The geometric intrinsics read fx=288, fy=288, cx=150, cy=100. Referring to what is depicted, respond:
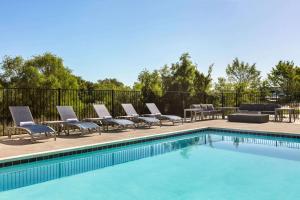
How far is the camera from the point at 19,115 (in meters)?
Answer: 7.95

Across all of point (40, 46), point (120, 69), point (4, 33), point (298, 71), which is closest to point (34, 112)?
point (4, 33)

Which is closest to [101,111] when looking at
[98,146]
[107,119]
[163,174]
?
[107,119]

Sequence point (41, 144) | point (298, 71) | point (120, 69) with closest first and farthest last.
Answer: point (41, 144) < point (120, 69) < point (298, 71)

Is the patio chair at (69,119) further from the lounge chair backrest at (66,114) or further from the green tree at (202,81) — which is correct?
the green tree at (202,81)

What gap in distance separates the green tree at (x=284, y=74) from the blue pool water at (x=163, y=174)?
30.1 metres

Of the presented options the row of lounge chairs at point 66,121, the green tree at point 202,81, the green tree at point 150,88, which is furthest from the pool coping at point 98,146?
the green tree at point 202,81

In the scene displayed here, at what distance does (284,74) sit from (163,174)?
36.3 meters

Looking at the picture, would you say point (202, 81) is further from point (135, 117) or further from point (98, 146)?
point (98, 146)

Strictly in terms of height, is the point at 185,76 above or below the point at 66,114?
above

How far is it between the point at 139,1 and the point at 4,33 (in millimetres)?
10455

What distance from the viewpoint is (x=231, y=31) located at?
17.7 meters

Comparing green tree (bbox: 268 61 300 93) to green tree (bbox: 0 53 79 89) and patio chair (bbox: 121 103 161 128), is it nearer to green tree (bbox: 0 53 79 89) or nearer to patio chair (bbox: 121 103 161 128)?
green tree (bbox: 0 53 79 89)

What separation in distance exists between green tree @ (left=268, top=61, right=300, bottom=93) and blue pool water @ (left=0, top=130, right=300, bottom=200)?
30148mm

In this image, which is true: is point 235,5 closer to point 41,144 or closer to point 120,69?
point 41,144
